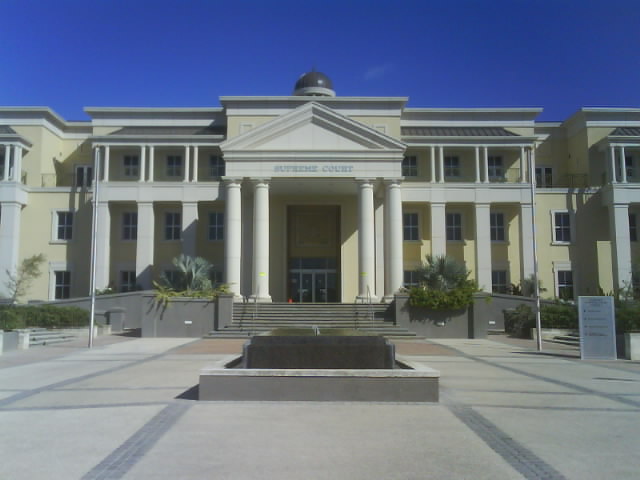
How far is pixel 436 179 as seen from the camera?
40.2 m

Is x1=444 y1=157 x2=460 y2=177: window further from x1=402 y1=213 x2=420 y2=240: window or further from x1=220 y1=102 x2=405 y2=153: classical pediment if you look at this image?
x1=220 y1=102 x2=405 y2=153: classical pediment

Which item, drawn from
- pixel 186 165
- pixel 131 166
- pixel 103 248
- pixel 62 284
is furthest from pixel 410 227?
pixel 62 284

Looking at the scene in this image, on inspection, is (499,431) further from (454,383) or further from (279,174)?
(279,174)

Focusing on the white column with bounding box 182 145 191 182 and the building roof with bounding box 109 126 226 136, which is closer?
the white column with bounding box 182 145 191 182

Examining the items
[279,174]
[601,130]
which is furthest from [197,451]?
[601,130]

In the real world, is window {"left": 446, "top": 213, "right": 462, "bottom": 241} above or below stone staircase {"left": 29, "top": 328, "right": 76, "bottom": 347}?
above

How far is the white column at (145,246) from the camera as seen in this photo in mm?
37750

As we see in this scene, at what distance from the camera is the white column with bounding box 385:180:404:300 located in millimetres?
32094

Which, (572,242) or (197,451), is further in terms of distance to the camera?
(572,242)

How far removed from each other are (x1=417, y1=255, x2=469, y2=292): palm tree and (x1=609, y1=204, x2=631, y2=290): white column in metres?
14.1

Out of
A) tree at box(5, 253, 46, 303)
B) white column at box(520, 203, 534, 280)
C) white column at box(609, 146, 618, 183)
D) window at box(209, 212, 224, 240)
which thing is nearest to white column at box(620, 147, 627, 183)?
white column at box(609, 146, 618, 183)

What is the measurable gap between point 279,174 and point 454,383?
21.5 m

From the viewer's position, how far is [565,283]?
4031 cm

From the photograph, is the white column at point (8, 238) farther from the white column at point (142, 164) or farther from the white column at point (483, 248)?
the white column at point (483, 248)
